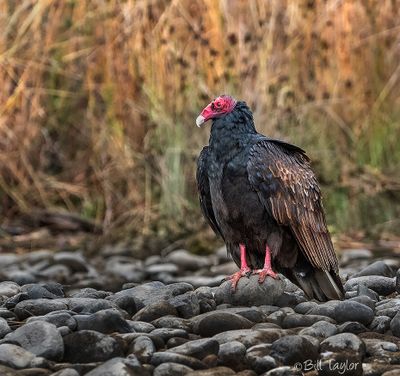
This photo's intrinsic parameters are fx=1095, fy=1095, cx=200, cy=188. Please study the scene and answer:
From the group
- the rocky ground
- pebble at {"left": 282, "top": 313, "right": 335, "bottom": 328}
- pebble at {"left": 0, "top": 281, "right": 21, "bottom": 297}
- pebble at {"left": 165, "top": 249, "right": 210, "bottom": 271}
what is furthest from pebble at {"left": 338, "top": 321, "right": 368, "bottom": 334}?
pebble at {"left": 165, "top": 249, "right": 210, "bottom": 271}

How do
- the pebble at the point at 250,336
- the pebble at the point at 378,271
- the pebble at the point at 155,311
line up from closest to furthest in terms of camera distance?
the pebble at the point at 250,336 → the pebble at the point at 155,311 → the pebble at the point at 378,271

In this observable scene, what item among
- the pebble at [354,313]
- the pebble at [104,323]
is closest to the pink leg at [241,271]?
the pebble at [354,313]

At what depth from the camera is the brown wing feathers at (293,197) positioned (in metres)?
5.14

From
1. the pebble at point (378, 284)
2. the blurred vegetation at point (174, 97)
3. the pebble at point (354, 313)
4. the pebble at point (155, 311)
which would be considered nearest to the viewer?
the pebble at point (354, 313)

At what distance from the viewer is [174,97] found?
852 centimetres

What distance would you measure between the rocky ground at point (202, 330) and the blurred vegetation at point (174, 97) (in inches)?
98.4

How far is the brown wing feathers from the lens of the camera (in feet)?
16.9

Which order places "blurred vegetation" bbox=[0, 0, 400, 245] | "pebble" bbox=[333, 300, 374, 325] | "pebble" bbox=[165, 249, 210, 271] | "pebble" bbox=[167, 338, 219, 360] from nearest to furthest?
"pebble" bbox=[167, 338, 219, 360] → "pebble" bbox=[333, 300, 374, 325] → "pebble" bbox=[165, 249, 210, 271] → "blurred vegetation" bbox=[0, 0, 400, 245]

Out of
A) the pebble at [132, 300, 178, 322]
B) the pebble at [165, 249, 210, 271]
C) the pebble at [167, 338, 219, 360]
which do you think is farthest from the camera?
the pebble at [165, 249, 210, 271]

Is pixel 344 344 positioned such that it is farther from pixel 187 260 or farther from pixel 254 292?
pixel 187 260

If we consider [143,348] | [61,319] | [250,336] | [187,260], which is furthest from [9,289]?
[187,260]

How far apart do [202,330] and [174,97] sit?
417 cm

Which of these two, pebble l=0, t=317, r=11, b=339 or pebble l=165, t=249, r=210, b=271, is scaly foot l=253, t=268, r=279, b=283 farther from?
pebble l=165, t=249, r=210, b=271

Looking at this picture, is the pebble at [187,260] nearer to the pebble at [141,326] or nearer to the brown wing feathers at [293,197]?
the brown wing feathers at [293,197]
